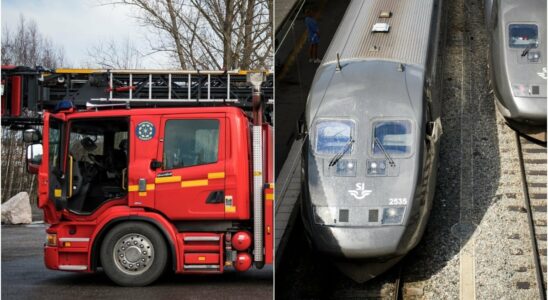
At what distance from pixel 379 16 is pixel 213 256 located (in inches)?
63.2

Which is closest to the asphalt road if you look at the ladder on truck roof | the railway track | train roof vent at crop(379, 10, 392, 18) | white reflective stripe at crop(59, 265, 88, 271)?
white reflective stripe at crop(59, 265, 88, 271)

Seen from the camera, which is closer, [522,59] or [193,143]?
[522,59]

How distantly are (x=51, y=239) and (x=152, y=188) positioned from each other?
0.61 meters

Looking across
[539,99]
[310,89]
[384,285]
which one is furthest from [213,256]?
[539,99]

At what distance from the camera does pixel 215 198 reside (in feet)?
13.0

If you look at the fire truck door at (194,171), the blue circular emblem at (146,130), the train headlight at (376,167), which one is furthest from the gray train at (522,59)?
the blue circular emblem at (146,130)

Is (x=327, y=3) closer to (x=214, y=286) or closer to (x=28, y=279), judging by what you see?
(x=214, y=286)

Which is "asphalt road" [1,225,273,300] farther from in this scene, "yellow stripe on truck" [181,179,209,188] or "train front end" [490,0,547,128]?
"train front end" [490,0,547,128]

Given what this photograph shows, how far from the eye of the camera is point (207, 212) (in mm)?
3979

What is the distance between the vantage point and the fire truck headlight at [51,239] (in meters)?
3.83

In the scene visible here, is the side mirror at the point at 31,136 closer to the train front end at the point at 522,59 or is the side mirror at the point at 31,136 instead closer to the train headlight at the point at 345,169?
the train headlight at the point at 345,169

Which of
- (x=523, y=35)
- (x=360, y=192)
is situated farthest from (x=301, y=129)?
(x=523, y=35)

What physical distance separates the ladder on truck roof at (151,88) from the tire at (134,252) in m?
0.71

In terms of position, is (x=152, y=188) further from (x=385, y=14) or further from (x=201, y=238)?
(x=385, y=14)
